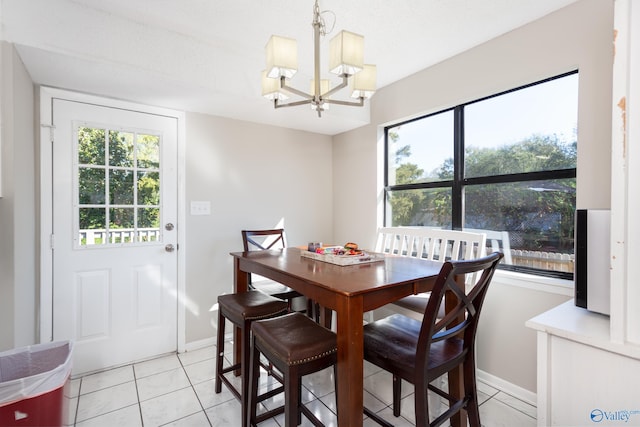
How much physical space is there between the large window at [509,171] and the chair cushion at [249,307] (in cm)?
160

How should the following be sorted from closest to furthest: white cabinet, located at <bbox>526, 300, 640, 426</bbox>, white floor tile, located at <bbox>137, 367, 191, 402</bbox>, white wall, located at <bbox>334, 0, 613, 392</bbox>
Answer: white cabinet, located at <bbox>526, 300, 640, 426</bbox>, white wall, located at <bbox>334, 0, 613, 392</bbox>, white floor tile, located at <bbox>137, 367, 191, 402</bbox>

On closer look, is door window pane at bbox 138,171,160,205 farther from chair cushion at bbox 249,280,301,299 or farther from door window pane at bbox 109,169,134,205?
chair cushion at bbox 249,280,301,299

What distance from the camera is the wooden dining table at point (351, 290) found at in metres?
1.18

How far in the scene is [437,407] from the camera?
189 centimetres

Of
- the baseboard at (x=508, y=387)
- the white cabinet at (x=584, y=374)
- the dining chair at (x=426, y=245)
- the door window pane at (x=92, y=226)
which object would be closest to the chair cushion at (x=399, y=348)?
the white cabinet at (x=584, y=374)

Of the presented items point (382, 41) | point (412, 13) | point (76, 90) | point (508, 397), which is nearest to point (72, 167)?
point (76, 90)

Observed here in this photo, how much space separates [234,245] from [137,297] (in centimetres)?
89

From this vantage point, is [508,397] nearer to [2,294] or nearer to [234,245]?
[234,245]

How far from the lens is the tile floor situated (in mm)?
1761

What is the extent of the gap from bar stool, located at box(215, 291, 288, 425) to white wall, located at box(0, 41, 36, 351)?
1104 millimetres

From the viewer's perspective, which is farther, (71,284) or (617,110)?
(71,284)

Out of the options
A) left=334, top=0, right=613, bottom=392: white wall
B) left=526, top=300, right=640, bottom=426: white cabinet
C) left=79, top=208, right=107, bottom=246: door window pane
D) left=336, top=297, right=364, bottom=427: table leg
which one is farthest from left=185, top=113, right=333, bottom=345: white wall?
A: left=526, top=300, right=640, bottom=426: white cabinet

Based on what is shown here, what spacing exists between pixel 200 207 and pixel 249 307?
4.31 feet

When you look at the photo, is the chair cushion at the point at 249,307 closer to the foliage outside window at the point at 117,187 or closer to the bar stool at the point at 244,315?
the bar stool at the point at 244,315
